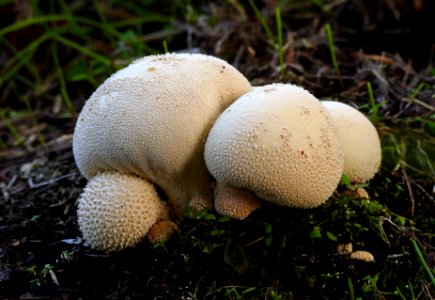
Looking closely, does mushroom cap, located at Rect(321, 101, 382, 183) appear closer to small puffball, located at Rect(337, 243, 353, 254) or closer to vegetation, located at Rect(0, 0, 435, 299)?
vegetation, located at Rect(0, 0, 435, 299)

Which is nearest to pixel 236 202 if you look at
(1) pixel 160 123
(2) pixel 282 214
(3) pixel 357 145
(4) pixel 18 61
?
(2) pixel 282 214

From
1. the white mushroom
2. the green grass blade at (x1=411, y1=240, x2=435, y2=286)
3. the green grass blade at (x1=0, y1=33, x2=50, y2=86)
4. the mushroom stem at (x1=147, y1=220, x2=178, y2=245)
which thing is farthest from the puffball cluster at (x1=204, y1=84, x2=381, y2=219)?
the green grass blade at (x1=0, y1=33, x2=50, y2=86)

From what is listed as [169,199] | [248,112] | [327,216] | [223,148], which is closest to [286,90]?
[248,112]

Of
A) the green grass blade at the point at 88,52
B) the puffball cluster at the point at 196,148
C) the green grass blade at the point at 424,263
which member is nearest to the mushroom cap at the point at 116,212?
the puffball cluster at the point at 196,148

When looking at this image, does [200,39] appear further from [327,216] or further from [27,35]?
[327,216]

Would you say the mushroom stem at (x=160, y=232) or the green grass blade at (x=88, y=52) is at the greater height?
the green grass blade at (x=88, y=52)

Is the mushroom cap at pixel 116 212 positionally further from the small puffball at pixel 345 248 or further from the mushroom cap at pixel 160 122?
the small puffball at pixel 345 248

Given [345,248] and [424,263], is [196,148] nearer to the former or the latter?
[345,248]

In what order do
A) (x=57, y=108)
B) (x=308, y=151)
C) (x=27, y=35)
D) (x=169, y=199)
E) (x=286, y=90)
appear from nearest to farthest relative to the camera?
(x=308, y=151) < (x=286, y=90) < (x=169, y=199) < (x=57, y=108) < (x=27, y=35)
